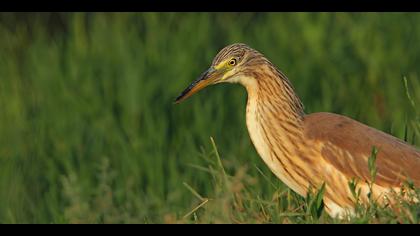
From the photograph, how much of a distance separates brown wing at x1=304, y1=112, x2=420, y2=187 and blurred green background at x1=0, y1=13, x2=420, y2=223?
96.5 inches

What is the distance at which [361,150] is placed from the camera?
621 centimetres

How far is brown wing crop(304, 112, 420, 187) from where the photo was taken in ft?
20.0

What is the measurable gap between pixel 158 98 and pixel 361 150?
4.13 metres

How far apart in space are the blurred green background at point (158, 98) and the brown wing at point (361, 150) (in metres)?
2.45

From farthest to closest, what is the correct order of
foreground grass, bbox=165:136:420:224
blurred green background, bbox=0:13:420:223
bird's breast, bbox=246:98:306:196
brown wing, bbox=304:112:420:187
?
blurred green background, bbox=0:13:420:223 → bird's breast, bbox=246:98:306:196 → brown wing, bbox=304:112:420:187 → foreground grass, bbox=165:136:420:224

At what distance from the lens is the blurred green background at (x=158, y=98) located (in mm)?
9453

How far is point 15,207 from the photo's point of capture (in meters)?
9.26

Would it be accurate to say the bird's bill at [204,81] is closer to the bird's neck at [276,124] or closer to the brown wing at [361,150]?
the bird's neck at [276,124]

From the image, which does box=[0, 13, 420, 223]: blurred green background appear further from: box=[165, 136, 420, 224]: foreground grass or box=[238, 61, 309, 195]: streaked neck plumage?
box=[165, 136, 420, 224]: foreground grass

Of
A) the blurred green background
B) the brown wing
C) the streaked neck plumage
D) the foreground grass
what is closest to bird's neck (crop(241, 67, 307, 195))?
the streaked neck plumage

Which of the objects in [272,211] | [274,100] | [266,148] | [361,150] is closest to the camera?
[272,211]

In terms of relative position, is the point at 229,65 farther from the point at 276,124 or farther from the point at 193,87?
the point at 276,124

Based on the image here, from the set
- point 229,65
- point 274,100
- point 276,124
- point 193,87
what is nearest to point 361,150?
point 276,124
